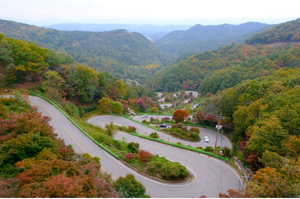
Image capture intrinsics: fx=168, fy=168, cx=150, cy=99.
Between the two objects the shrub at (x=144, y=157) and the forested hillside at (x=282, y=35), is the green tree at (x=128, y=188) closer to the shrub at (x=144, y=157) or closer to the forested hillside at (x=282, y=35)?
the shrub at (x=144, y=157)

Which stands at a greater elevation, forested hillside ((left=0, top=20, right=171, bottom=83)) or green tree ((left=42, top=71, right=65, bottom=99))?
forested hillside ((left=0, top=20, right=171, bottom=83))

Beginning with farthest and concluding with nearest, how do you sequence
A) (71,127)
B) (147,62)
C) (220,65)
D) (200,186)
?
(147,62), (220,65), (71,127), (200,186)

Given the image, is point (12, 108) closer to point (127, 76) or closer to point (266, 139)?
point (266, 139)

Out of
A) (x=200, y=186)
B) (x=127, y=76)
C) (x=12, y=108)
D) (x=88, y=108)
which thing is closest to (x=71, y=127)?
(x=12, y=108)

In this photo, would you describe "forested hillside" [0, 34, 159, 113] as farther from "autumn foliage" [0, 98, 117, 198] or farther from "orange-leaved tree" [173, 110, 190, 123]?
"autumn foliage" [0, 98, 117, 198]

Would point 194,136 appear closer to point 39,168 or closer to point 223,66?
point 39,168

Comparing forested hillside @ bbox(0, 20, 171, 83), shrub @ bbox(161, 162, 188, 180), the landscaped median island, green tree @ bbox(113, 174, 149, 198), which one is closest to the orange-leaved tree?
the landscaped median island
